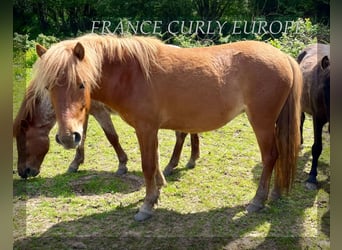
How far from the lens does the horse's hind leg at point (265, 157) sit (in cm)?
299

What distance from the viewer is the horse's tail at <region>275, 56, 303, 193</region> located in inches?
121

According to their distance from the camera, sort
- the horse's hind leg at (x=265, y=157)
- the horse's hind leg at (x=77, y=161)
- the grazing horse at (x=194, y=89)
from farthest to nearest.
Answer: the horse's hind leg at (x=77, y=161)
the horse's hind leg at (x=265, y=157)
the grazing horse at (x=194, y=89)

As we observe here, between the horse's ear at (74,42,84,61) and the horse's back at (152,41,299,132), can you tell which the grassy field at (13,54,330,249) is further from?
the horse's ear at (74,42,84,61)

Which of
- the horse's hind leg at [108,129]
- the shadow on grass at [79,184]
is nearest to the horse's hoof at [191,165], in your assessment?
the shadow on grass at [79,184]

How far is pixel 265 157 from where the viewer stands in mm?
3066

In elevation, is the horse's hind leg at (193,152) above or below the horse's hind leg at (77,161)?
above

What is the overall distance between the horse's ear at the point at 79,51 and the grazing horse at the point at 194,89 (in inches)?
7.1

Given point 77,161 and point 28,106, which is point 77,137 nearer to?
point 28,106

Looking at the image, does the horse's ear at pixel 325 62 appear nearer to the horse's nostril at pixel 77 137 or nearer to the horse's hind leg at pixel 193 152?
the horse's hind leg at pixel 193 152

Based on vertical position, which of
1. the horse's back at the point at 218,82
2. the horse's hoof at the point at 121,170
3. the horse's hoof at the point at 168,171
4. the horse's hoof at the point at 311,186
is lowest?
the horse's hoof at the point at 121,170

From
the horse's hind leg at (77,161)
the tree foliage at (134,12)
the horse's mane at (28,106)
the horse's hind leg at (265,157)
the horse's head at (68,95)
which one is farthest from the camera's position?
the horse's hind leg at (77,161)

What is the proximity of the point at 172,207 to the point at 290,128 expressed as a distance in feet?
4.45

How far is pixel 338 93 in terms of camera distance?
56.5 inches

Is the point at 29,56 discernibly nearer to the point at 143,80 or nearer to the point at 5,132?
the point at 143,80
